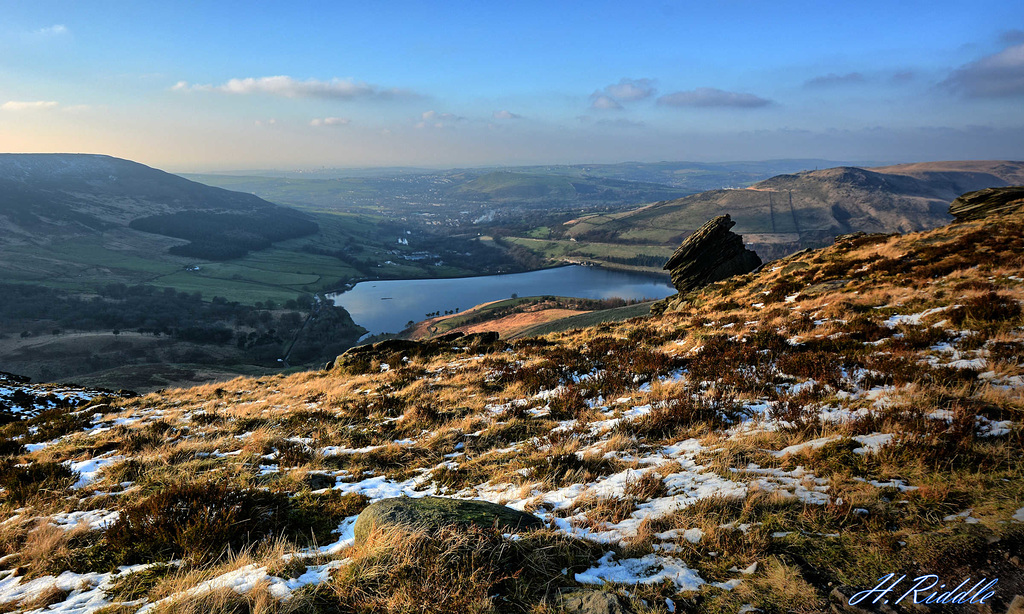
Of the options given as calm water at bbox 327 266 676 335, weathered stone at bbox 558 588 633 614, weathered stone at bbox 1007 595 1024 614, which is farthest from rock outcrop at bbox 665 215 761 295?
calm water at bbox 327 266 676 335

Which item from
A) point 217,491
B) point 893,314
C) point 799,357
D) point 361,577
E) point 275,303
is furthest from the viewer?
point 275,303

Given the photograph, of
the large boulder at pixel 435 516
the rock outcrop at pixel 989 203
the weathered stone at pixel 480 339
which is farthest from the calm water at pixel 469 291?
the large boulder at pixel 435 516

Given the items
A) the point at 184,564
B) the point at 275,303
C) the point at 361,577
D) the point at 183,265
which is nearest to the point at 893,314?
the point at 361,577

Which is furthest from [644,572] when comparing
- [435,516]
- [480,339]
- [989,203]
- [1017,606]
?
[989,203]

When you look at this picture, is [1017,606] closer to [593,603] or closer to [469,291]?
[593,603]

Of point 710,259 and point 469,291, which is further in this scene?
point 469,291

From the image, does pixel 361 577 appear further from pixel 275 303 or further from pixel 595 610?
pixel 275 303
